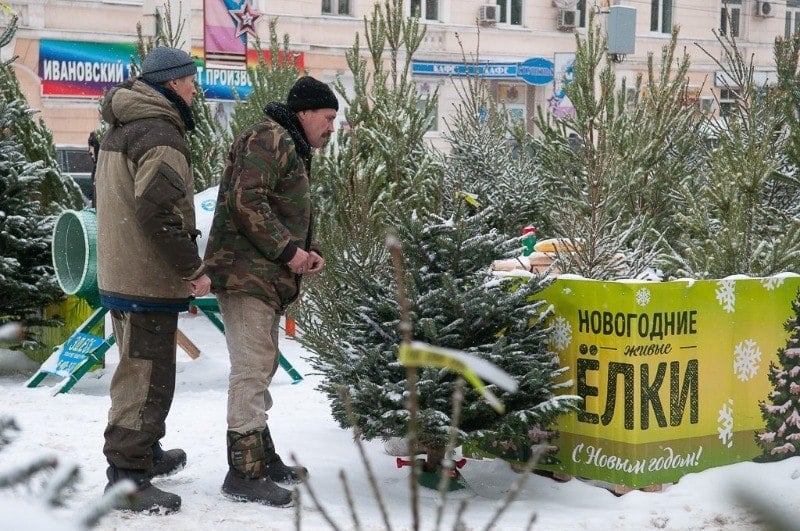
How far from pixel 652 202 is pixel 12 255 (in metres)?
5.40

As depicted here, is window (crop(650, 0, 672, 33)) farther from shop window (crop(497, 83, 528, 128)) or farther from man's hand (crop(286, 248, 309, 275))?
man's hand (crop(286, 248, 309, 275))

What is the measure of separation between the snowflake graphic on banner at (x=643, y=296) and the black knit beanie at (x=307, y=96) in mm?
1588

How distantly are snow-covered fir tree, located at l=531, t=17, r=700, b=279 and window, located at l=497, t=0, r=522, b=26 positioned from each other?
21.9m

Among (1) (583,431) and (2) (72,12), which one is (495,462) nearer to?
(1) (583,431)

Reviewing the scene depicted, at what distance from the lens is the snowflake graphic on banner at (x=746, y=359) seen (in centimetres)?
552

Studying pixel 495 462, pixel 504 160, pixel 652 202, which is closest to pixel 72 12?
pixel 504 160

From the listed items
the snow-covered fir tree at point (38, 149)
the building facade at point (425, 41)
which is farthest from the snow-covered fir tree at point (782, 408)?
the building facade at point (425, 41)

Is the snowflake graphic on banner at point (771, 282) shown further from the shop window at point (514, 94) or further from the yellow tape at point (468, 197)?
the shop window at point (514, 94)

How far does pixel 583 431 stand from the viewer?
5.16 meters

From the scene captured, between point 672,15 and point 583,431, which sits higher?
point 672,15

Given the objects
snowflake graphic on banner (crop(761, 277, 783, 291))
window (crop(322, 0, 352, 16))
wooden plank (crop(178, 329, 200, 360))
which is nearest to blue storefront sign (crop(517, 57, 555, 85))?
window (crop(322, 0, 352, 16))

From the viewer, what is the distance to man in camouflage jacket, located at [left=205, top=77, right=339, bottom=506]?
15.5 feet

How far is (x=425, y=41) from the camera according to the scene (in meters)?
31.3

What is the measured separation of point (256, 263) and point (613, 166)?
3790 mm
